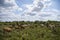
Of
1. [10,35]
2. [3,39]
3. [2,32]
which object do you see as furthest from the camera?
[2,32]

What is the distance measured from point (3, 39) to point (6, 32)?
13.7 ft

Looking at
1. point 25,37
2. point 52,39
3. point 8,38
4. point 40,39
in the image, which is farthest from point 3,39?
point 52,39

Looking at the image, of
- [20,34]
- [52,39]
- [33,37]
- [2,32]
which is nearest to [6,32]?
[2,32]

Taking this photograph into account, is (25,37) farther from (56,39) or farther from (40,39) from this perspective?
(56,39)

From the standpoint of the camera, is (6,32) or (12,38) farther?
(6,32)

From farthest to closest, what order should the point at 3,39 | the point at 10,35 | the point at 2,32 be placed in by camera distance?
the point at 2,32
the point at 10,35
the point at 3,39

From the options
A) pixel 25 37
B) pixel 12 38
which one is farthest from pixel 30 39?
pixel 12 38

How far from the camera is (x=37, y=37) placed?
3034 cm

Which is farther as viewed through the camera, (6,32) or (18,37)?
(6,32)

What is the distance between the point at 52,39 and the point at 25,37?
15.3ft

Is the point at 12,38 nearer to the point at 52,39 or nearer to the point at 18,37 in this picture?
the point at 18,37

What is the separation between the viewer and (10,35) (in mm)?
29500

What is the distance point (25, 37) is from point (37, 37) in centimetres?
243

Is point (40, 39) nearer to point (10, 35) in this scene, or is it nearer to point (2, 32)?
point (10, 35)
